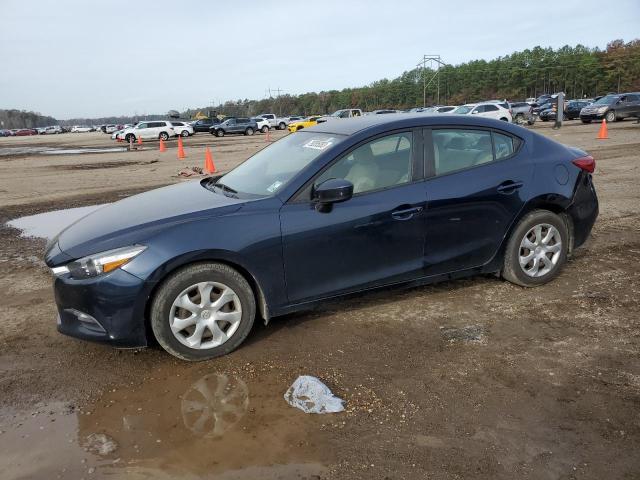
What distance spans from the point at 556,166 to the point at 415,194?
1577mm

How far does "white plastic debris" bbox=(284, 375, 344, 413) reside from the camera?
2975 millimetres

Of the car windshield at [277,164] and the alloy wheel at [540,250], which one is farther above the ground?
the car windshield at [277,164]

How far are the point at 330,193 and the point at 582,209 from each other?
8.76ft

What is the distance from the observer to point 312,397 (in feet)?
10.1

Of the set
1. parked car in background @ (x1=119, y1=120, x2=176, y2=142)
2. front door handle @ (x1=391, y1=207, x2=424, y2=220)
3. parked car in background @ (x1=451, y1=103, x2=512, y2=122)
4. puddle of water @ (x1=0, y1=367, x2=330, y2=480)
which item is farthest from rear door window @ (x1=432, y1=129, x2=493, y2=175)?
parked car in background @ (x1=119, y1=120, x2=176, y2=142)

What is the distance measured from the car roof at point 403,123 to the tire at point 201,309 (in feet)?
5.07

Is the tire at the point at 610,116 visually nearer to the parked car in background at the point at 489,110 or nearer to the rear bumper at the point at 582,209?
the parked car in background at the point at 489,110

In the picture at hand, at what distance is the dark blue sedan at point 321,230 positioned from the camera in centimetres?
339

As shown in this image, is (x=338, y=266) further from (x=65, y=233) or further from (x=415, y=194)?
(x=65, y=233)

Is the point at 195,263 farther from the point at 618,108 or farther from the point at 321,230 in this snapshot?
the point at 618,108

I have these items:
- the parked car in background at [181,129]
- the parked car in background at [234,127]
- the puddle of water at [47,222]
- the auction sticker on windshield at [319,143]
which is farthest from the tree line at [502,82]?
the auction sticker on windshield at [319,143]

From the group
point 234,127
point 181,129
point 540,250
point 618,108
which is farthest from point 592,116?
point 540,250

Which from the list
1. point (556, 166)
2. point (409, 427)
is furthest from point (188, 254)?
point (556, 166)

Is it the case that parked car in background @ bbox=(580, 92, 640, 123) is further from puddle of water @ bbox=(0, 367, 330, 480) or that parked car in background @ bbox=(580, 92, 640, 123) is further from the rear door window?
puddle of water @ bbox=(0, 367, 330, 480)
